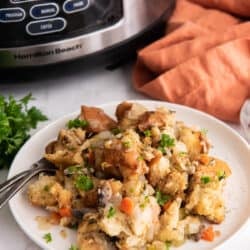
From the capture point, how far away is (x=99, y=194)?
2.21ft

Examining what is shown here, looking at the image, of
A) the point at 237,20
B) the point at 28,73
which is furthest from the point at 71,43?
the point at 237,20

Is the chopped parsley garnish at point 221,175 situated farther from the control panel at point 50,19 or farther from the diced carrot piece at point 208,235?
the control panel at point 50,19

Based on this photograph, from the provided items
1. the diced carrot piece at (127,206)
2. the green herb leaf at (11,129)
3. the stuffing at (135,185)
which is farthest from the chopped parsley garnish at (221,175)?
the green herb leaf at (11,129)

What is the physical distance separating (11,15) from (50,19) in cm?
5

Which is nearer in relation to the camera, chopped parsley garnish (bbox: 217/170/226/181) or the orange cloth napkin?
chopped parsley garnish (bbox: 217/170/226/181)

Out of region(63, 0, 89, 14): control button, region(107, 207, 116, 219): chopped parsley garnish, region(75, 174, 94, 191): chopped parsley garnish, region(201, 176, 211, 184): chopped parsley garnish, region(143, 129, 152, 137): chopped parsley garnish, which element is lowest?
region(201, 176, 211, 184): chopped parsley garnish

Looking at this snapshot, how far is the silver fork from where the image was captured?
729 millimetres

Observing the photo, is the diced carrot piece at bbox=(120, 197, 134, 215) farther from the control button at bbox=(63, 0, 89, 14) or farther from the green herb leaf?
the control button at bbox=(63, 0, 89, 14)

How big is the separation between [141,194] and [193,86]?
0.28 meters

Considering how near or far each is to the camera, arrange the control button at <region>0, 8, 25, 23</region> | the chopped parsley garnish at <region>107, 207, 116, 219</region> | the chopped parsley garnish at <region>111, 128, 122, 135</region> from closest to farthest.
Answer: the chopped parsley garnish at <region>107, 207, 116, 219</region> < the chopped parsley garnish at <region>111, 128, 122, 135</region> < the control button at <region>0, 8, 25, 23</region>

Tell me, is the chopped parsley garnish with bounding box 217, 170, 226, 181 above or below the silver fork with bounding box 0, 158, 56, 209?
above

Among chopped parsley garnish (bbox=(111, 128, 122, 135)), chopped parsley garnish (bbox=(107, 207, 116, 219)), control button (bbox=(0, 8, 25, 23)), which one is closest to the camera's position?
chopped parsley garnish (bbox=(107, 207, 116, 219))

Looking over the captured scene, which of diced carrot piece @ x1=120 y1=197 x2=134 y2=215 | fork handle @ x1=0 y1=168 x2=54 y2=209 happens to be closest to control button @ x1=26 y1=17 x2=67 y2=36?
fork handle @ x1=0 y1=168 x2=54 y2=209

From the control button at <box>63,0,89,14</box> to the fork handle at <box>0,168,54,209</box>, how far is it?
23 cm
